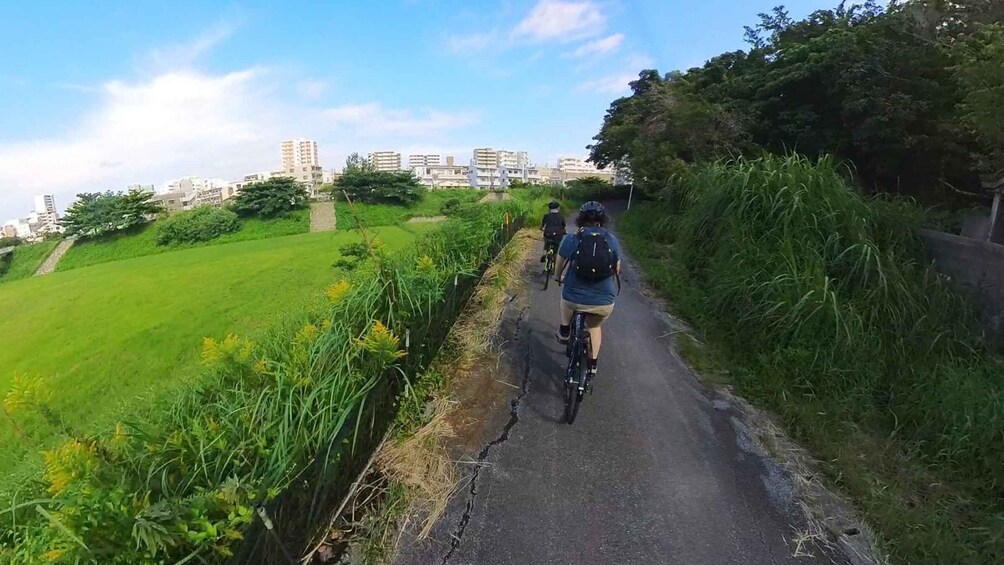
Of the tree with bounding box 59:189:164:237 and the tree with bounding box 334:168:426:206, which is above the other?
the tree with bounding box 334:168:426:206

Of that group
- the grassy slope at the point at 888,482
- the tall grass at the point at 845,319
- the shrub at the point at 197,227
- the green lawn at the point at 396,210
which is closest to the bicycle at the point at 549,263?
the tall grass at the point at 845,319

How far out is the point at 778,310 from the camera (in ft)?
16.0

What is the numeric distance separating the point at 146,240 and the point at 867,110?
41.0 m

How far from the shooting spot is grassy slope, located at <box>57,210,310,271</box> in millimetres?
33344

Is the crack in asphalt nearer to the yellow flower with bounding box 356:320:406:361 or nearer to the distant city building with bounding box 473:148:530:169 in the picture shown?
the yellow flower with bounding box 356:320:406:361

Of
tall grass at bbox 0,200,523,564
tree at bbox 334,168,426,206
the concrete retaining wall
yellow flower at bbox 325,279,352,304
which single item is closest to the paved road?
tall grass at bbox 0,200,523,564

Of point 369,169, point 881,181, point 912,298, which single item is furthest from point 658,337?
point 369,169

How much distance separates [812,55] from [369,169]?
33.2m

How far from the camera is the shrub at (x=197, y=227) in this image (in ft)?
109

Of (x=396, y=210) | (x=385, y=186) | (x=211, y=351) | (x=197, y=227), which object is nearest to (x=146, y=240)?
(x=197, y=227)

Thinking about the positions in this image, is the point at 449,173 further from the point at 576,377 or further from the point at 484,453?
the point at 484,453

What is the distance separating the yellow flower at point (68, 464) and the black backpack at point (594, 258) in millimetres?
2900

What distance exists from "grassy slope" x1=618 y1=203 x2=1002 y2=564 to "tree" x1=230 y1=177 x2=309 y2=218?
3670 centimetres

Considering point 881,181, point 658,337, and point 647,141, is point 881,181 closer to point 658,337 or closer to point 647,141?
point 647,141
